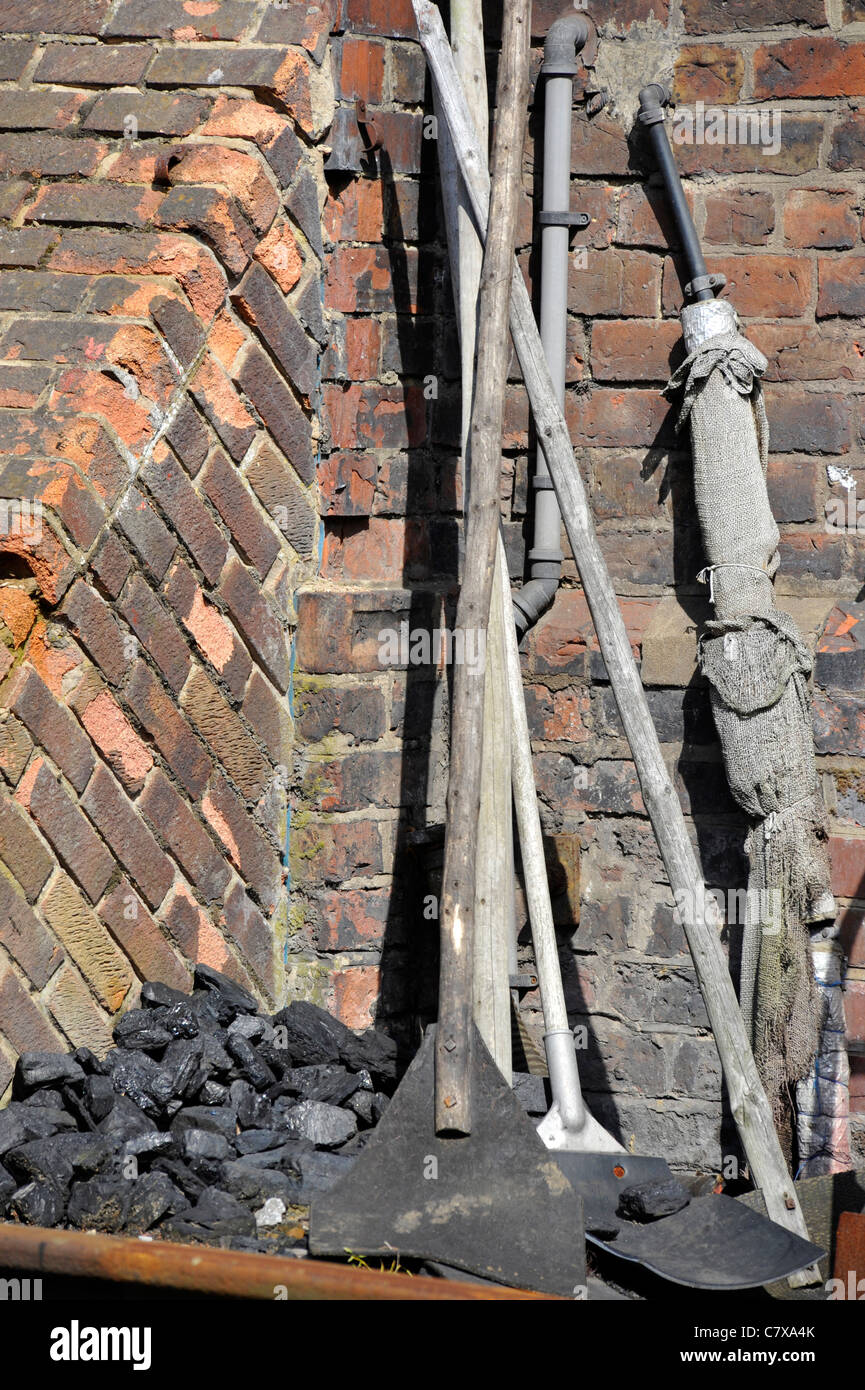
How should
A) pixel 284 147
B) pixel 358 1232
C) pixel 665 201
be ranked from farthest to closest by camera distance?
pixel 665 201
pixel 284 147
pixel 358 1232

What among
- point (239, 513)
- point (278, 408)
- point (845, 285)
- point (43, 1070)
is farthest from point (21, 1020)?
point (845, 285)

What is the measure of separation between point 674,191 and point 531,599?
98 centimetres

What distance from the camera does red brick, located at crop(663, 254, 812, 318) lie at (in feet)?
9.53

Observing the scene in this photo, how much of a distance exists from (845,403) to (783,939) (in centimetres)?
122

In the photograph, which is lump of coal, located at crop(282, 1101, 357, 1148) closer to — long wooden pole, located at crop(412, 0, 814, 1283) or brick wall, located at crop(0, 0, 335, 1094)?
brick wall, located at crop(0, 0, 335, 1094)

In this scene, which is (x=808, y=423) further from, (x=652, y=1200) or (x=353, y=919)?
(x=652, y=1200)

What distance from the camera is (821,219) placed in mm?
2891

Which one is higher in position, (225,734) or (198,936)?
(225,734)

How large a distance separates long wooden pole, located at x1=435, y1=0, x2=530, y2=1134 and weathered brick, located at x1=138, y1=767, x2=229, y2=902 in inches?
22.4

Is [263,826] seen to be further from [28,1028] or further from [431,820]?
[28,1028]

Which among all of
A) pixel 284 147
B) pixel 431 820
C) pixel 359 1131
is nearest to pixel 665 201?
pixel 284 147

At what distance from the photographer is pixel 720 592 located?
9.21 ft

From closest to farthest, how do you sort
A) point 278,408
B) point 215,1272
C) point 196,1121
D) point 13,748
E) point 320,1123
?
point 215,1272 < point 13,748 < point 196,1121 < point 320,1123 < point 278,408

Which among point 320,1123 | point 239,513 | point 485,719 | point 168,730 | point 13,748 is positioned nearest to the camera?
point 13,748
